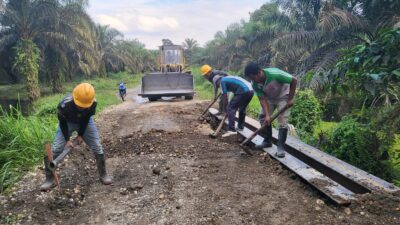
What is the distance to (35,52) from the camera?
2061cm

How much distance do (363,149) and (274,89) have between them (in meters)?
1.64

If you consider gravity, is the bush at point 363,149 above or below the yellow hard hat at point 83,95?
below

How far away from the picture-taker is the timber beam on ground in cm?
400

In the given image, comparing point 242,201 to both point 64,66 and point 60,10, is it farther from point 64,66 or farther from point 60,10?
point 64,66

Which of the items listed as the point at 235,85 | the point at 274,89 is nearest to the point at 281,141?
the point at 274,89

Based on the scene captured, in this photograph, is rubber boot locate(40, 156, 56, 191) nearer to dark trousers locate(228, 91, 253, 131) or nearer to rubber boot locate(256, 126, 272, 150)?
rubber boot locate(256, 126, 272, 150)

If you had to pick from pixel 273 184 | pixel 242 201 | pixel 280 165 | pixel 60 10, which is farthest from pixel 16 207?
→ pixel 60 10

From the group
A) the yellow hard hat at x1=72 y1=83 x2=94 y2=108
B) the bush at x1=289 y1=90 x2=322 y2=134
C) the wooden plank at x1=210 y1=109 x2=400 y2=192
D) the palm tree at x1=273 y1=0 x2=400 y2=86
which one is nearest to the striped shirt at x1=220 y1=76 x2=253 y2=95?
the wooden plank at x1=210 y1=109 x2=400 y2=192

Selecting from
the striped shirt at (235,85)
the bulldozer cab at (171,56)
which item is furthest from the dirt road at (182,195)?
the bulldozer cab at (171,56)

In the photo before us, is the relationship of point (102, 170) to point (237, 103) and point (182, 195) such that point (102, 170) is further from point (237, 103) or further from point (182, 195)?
point (237, 103)

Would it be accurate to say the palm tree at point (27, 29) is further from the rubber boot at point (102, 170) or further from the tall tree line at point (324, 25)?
the rubber boot at point (102, 170)

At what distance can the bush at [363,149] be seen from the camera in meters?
5.66

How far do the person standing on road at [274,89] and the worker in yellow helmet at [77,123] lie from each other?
2.14 m

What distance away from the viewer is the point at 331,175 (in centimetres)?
478
